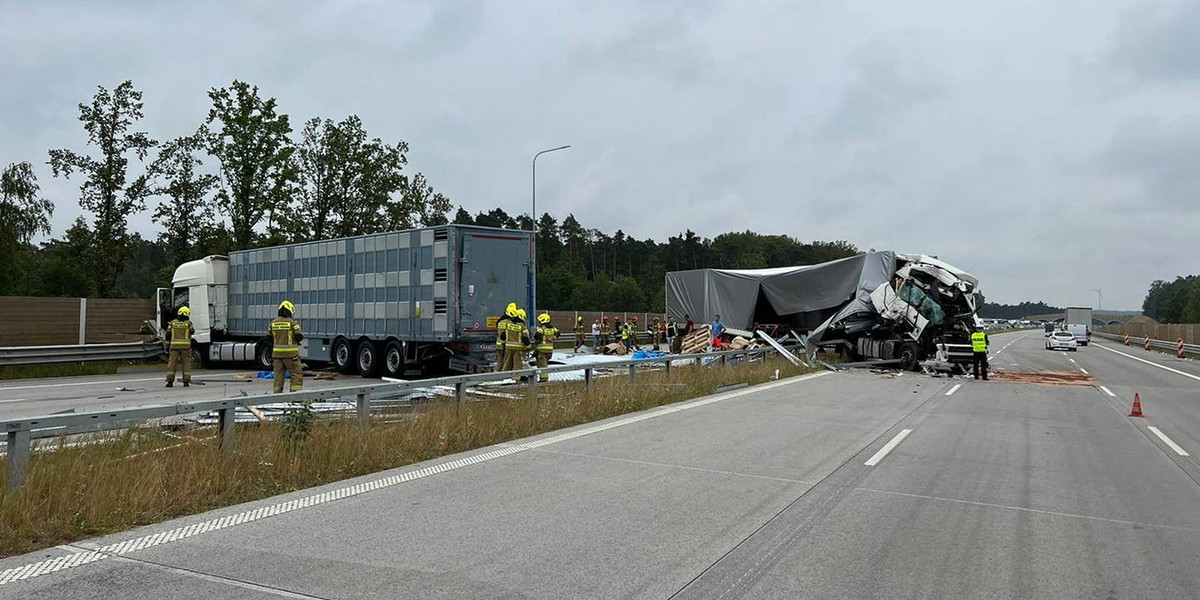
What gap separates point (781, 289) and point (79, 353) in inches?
865

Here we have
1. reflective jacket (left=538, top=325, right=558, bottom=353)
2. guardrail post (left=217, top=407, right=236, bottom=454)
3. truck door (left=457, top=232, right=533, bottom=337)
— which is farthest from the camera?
truck door (left=457, top=232, right=533, bottom=337)

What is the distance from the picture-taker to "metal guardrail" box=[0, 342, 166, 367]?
20672mm

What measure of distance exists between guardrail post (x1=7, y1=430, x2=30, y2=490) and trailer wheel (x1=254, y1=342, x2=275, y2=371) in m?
17.4

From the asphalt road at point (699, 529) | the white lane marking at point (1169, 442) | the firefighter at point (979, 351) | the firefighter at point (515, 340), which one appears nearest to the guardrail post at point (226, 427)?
the asphalt road at point (699, 529)

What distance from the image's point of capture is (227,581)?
4414 millimetres

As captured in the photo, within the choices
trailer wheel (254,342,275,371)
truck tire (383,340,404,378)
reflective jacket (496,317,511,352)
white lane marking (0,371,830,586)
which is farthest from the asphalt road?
trailer wheel (254,342,275,371)

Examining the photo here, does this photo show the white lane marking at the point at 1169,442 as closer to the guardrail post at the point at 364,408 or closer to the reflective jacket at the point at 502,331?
the guardrail post at the point at 364,408

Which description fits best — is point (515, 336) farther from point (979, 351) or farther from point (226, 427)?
point (979, 351)

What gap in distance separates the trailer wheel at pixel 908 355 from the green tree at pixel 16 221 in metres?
40.6

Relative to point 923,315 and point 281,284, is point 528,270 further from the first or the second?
point 923,315

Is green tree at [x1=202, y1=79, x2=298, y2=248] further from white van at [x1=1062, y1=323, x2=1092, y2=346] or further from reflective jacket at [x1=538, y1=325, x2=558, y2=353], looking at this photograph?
white van at [x1=1062, y1=323, x2=1092, y2=346]

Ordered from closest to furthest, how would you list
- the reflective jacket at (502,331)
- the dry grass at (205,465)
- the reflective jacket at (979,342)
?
the dry grass at (205,465) → the reflective jacket at (502,331) → the reflective jacket at (979,342)

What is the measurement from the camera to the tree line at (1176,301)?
407 ft

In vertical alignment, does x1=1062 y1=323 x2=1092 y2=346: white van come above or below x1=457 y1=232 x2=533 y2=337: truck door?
below
